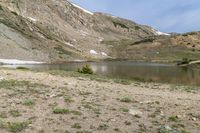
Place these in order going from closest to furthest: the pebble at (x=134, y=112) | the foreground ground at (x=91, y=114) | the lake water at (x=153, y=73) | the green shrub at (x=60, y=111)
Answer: the foreground ground at (x=91, y=114), the green shrub at (x=60, y=111), the pebble at (x=134, y=112), the lake water at (x=153, y=73)

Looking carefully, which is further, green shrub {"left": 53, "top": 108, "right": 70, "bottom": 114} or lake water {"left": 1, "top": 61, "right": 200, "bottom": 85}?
lake water {"left": 1, "top": 61, "right": 200, "bottom": 85}

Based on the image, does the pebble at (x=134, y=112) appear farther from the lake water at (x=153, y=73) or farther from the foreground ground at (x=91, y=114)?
the lake water at (x=153, y=73)

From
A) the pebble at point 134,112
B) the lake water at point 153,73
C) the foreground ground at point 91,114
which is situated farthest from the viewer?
the lake water at point 153,73

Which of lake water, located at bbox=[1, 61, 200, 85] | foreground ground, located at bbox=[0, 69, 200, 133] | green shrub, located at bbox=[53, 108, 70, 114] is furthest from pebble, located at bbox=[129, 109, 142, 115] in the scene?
lake water, located at bbox=[1, 61, 200, 85]

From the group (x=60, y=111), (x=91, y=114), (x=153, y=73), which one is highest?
(x=153, y=73)

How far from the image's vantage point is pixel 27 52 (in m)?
157

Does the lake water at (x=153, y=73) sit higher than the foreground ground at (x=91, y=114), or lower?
higher

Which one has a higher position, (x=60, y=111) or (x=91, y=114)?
(x=60, y=111)

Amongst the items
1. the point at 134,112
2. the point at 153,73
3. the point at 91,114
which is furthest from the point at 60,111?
the point at 153,73

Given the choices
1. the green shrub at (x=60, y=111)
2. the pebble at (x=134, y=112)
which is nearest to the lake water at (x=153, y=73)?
the pebble at (x=134, y=112)

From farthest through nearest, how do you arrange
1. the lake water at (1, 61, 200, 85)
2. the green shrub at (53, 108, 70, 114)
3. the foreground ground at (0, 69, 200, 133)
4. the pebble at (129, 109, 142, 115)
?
the lake water at (1, 61, 200, 85), the pebble at (129, 109, 142, 115), the green shrub at (53, 108, 70, 114), the foreground ground at (0, 69, 200, 133)

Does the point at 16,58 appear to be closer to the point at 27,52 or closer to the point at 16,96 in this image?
the point at 27,52

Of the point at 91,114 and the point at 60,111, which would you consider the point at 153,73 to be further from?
the point at 60,111

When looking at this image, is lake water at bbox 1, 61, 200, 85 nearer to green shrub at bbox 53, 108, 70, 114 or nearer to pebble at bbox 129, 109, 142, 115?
pebble at bbox 129, 109, 142, 115
